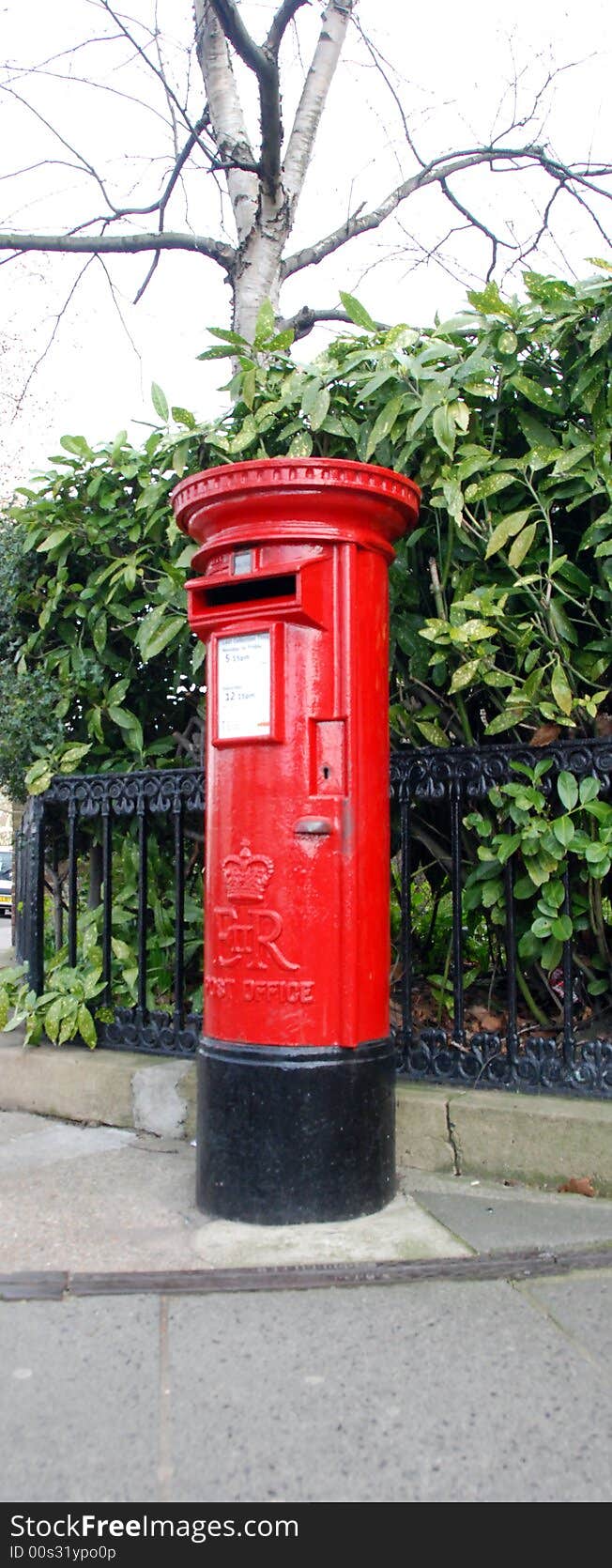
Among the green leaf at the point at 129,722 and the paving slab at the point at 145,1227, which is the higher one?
the green leaf at the point at 129,722

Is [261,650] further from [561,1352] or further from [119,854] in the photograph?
[119,854]

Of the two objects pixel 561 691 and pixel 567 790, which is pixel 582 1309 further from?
pixel 561 691

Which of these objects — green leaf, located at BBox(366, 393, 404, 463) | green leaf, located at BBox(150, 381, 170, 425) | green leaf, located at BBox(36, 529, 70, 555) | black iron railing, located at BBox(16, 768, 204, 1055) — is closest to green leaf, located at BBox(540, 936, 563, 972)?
black iron railing, located at BBox(16, 768, 204, 1055)

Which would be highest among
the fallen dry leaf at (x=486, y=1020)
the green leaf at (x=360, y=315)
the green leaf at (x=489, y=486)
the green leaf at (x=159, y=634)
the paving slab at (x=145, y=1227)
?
the green leaf at (x=360, y=315)

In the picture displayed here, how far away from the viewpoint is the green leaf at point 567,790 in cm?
346

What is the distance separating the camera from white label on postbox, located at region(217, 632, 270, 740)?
10.4ft

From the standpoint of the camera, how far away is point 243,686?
322 cm

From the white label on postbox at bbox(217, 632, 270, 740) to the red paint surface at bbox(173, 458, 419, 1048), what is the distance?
0.02m

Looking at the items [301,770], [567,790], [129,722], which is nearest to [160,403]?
[129,722]

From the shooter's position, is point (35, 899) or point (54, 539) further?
point (35, 899)

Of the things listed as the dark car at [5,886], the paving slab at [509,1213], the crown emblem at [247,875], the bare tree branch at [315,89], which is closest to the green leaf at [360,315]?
the crown emblem at [247,875]

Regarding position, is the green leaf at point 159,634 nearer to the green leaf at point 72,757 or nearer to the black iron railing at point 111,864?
the black iron railing at point 111,864

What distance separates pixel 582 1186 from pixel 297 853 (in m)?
1.34

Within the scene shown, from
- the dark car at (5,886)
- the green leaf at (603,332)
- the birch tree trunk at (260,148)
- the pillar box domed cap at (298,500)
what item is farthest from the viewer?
the dark car at (5,886)
